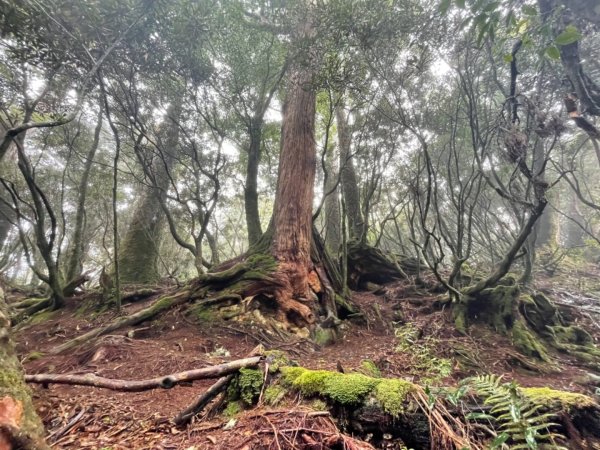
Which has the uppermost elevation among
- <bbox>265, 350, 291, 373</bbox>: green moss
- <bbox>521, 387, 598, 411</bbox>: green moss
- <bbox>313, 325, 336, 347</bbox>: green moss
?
<bbox>265, 350, 291, 373</bbox>: green moss

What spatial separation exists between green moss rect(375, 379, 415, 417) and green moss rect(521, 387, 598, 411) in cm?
84

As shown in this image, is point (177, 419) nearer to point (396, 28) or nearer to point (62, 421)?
point (62, 421)

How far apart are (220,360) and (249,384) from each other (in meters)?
1.84

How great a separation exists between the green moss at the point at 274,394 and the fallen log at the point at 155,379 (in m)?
0.22

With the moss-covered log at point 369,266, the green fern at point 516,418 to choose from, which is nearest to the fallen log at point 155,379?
the green fern at point 516,418

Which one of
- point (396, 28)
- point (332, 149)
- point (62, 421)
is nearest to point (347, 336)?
point (62, 421)

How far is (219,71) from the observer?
7797 mm

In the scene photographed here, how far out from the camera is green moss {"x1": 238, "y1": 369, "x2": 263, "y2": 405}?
7.15 ft

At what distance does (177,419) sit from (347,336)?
383 centimetres

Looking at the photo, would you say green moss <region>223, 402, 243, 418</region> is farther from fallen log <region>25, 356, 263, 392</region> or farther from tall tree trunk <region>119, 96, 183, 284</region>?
tall tree trunk <region>119, 96, 183, 284</region>

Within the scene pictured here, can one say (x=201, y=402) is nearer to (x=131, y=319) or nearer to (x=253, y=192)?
(x=131, y=319)

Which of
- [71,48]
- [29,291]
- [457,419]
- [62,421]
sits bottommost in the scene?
[62,421]

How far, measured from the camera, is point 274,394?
7.09 ft

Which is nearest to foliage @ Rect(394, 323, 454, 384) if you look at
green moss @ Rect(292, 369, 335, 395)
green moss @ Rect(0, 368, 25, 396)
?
green moss @ Rect(292, 369, 335, 395)
